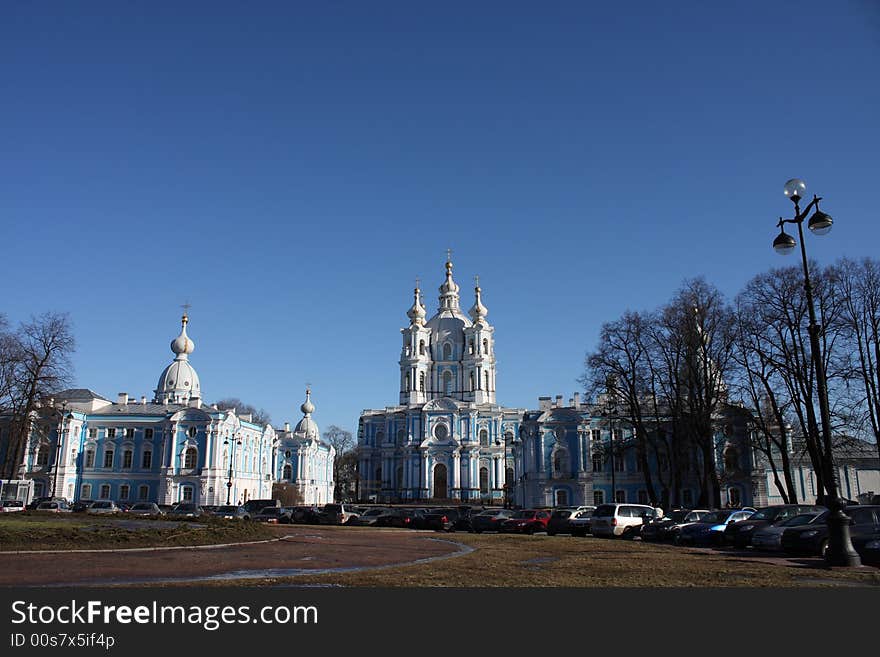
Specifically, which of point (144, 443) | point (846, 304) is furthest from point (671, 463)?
point (144, 443)

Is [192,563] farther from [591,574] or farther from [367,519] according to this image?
[367,519]

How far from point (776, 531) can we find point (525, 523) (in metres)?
16.4

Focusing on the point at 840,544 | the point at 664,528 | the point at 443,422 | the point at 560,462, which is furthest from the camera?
the point at 443,422

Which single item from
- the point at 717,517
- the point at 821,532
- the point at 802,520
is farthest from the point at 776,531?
the point at 717,517

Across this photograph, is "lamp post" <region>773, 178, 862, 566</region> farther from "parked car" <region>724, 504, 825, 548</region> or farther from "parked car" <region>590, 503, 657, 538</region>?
"parked car" <region>590, 503, 657, 538</region>

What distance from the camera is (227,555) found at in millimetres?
16688

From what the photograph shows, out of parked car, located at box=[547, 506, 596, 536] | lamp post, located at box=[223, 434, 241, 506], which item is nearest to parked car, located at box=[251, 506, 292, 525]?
parked car, located at box=[547, 506, 596, 536]

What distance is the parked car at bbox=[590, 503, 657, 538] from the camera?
29.7 meters

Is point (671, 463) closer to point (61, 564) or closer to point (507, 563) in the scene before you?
point (507, 563)

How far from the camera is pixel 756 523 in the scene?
23.8 metres

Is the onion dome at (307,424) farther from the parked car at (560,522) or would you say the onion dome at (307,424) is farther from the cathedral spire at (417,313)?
the parked car at (560,522)

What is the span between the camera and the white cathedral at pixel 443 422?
281 ft

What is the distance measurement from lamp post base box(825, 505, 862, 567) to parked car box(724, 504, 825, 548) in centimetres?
697

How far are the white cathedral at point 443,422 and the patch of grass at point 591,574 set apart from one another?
68.7 m
